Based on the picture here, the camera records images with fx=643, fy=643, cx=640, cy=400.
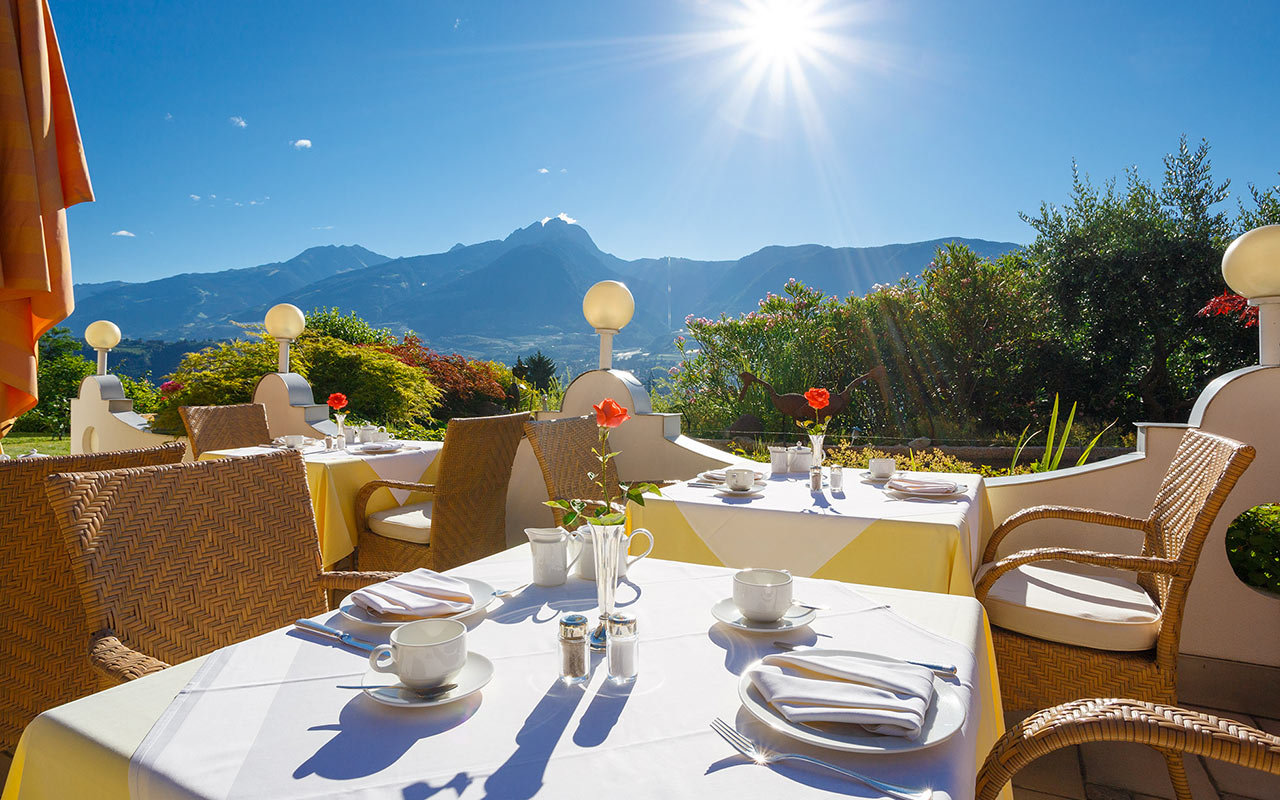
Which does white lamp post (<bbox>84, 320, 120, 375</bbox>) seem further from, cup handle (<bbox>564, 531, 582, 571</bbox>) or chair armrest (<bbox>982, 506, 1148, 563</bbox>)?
chair armrest (<bbox>982, 506, 1148, 563</bbox>)

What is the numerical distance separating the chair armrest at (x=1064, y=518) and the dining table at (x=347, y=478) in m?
2.46

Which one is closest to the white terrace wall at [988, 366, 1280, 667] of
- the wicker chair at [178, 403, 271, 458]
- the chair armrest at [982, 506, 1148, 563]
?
the chair armrest at [982, 506, 1148, 563]

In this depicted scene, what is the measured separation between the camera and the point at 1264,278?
2520mm

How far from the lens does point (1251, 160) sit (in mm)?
10805

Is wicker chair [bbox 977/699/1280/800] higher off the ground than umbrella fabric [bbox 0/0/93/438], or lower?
lower

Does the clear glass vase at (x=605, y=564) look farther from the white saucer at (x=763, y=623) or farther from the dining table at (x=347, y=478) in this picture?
the dining table at (x=347, y=478)

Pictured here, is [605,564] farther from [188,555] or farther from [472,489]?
[472,489]

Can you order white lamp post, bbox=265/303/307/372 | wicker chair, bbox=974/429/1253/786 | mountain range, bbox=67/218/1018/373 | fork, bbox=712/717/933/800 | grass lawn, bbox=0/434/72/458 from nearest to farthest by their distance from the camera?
1. fork, bbox=712/717/933/800
2. wicker chair, bbox=974/429/1253/786
3. white lamp post, bbox=265/303/307/372
4. grass lawn, bbox=0/434/72/458
5. mountain range, bbox=67/218/1018/373

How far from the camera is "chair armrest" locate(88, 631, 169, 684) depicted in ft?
3.51

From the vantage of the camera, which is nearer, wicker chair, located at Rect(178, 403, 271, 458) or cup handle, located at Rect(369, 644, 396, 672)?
cup handle, located at Rect(369, 644, 396, 672)

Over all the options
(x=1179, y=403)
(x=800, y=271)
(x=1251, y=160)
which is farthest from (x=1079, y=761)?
(x=800, y=271)

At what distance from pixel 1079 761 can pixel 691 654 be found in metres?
1.88

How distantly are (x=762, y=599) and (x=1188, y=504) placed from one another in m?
1.66

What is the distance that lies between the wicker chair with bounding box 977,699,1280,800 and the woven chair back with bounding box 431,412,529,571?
2327 mm
